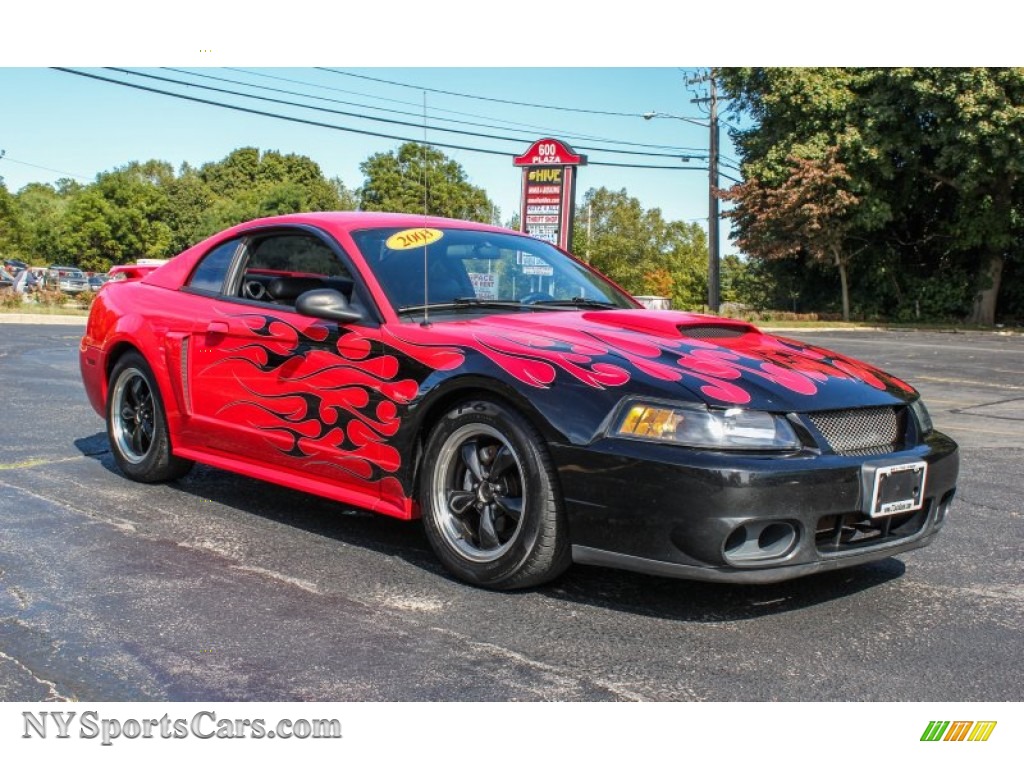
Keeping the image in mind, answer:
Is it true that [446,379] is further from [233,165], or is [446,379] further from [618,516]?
[233,165]

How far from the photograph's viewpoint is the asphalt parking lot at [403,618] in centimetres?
301

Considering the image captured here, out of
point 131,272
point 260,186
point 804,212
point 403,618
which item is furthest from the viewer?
point 260,186

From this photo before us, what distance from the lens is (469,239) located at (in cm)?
488

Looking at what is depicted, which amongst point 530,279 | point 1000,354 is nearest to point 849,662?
point 530,279

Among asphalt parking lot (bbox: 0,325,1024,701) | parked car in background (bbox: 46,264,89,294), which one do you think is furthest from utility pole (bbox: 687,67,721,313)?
asphalt parking lot (bbox: 0,325,1024,701)

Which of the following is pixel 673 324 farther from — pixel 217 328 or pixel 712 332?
pixel 217 328

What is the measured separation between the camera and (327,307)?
4301mm

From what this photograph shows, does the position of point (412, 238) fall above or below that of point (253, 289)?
above

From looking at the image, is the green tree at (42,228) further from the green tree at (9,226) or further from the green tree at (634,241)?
the green tree at (634,241)

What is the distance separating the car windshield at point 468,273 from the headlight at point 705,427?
1.21 meters

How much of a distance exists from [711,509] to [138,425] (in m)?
3.66
